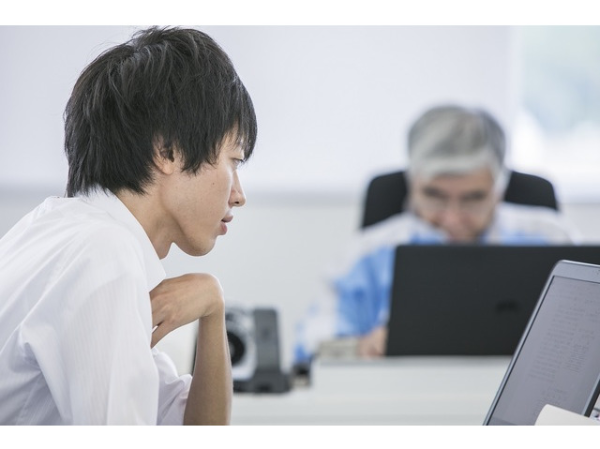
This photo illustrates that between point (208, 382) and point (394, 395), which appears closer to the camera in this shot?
point (208, 382)

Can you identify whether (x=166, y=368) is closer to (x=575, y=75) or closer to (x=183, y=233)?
(x=183, y=233)

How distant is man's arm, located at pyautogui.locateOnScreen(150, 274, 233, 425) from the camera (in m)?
1.18

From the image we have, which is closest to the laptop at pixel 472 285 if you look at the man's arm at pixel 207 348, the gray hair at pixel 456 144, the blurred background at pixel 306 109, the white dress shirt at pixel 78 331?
the man's arm at pixel 207 348

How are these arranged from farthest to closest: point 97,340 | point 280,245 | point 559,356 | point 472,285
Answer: point 280,245
point 472,285
point 559,356
point 97,340

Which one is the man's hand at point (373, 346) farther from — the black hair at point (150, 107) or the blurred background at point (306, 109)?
the blurred background at point (306, 109)

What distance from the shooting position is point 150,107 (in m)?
1.08

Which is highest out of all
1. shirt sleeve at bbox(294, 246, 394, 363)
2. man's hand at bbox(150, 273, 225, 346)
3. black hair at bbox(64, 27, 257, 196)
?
black hair at bbox(64, 27, 257, 196)

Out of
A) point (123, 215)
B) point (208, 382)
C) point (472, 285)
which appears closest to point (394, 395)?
point (472, 285)

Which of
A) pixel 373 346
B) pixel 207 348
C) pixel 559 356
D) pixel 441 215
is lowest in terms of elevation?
pixel 373 346

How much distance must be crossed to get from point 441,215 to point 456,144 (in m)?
0.27

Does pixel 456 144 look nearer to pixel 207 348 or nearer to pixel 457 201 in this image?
pixel 457 201

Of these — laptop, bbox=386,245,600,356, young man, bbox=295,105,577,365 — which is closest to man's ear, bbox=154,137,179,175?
laptop, bbox=386,245,600,356

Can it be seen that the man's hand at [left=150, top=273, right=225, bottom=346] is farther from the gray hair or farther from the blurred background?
the blurred background
